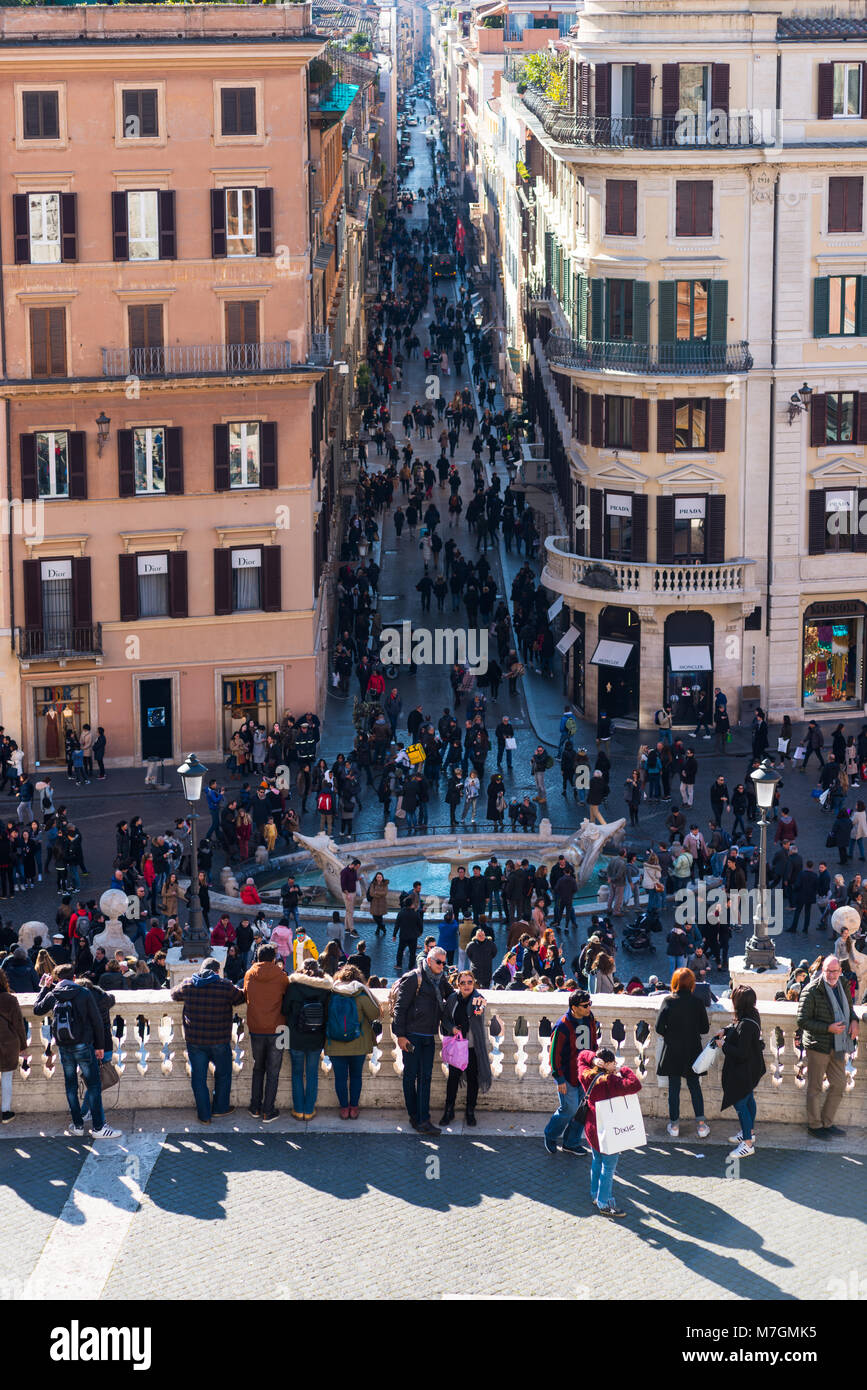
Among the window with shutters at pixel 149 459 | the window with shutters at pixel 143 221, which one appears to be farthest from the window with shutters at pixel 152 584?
the window with shutters at pixel 143 221

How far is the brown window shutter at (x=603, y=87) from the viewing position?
56500mm

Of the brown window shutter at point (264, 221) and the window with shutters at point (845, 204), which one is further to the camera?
the window with shutters at point (845, 204)

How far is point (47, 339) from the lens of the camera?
54.0 m

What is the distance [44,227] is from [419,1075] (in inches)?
1334

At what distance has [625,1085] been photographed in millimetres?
22125

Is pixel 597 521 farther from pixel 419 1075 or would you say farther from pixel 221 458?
pixel 419 1075

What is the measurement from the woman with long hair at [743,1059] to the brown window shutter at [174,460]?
111 ft

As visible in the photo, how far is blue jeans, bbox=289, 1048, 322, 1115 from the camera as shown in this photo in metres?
24.0

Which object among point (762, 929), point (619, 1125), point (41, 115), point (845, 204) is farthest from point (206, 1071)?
point (845, 204)

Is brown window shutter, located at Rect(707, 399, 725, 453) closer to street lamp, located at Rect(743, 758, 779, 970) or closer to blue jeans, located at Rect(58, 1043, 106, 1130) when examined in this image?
street lamp, located at Rect(743, 758, 779, 970)

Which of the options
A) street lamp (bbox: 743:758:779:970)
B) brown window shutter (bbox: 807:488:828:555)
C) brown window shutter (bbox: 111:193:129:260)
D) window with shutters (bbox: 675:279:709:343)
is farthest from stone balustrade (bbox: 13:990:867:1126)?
brown window shutter (bbox: 807:488:828:555)

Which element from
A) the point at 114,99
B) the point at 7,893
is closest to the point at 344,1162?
the point at 7,893

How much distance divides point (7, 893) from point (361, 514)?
3633 cm

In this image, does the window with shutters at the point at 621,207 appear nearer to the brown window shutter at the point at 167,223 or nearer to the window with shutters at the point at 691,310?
the window with shutters at the point at 691,310
